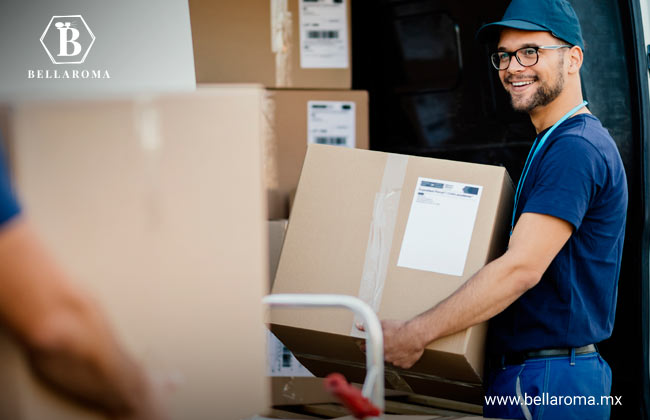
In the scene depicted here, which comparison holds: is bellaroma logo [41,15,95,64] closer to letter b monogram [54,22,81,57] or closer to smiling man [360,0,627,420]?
letter b monogram [54,22,81,57]

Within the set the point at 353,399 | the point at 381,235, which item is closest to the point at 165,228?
the point at 353,399

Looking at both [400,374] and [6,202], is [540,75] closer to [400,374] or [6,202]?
[400,374]

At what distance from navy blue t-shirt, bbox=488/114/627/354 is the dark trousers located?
0.04m

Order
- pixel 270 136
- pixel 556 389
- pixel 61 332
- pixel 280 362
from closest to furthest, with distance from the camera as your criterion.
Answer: pixel 61 332
pixel 556 389
pixel 280 362
pixel 270 136

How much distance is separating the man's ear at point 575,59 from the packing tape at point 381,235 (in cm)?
54

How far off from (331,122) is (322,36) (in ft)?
0.97

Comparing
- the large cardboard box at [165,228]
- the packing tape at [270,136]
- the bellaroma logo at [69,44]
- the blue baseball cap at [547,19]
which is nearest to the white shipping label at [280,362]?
the packing tape at [270,136]

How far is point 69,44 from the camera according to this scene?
5.32 feet

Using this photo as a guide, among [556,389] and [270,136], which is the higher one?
[270,136]

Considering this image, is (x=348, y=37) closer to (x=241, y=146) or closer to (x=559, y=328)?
(x=559, y=328)

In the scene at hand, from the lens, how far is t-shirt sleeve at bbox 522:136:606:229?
1.54 metres

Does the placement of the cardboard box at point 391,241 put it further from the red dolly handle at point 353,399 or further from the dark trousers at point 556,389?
the red dolly handle at point 353,399

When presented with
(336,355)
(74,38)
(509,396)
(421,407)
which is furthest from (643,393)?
(74,38)

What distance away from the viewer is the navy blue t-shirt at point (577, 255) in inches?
62.2
